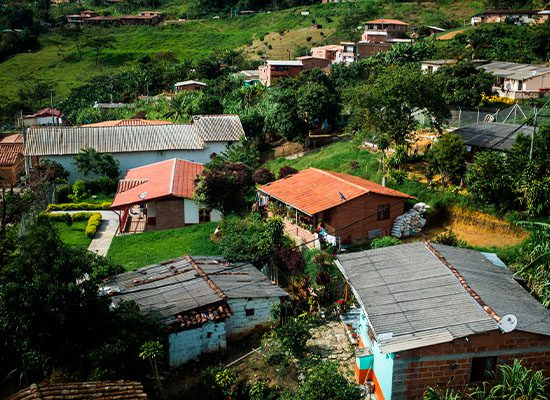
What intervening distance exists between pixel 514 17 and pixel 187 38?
53.2 metres

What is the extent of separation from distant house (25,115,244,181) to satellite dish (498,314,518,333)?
32.4 m

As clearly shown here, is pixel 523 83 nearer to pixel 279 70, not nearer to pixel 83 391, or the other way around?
pixel 279 70

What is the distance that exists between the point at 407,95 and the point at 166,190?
14265mm

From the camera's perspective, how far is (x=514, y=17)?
74750mm

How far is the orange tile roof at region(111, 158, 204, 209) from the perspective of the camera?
32281mm

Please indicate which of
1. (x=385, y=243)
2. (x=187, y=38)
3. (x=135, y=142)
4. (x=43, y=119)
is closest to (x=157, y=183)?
(x=135, y=142)

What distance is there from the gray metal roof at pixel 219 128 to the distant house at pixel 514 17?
46.1 meters

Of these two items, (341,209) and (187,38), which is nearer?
(341,209)

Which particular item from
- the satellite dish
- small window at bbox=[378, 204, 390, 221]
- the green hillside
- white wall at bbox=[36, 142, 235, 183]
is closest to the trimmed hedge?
white wall at bbox=[36, 142, 235, 183]

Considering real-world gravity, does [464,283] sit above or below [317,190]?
above

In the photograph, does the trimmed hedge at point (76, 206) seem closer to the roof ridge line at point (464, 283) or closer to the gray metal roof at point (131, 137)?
the gray metal roof at point (131, 137)

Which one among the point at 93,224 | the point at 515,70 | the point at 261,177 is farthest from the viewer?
the point at 515,70

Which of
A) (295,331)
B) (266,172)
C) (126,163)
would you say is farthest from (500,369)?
(126,163)

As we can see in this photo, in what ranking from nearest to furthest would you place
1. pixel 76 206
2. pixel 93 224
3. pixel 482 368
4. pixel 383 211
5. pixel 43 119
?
pixel 482 368 → pixel 383 211 → pixel 93 224 → pixel 76 206 → pixel 43 119
